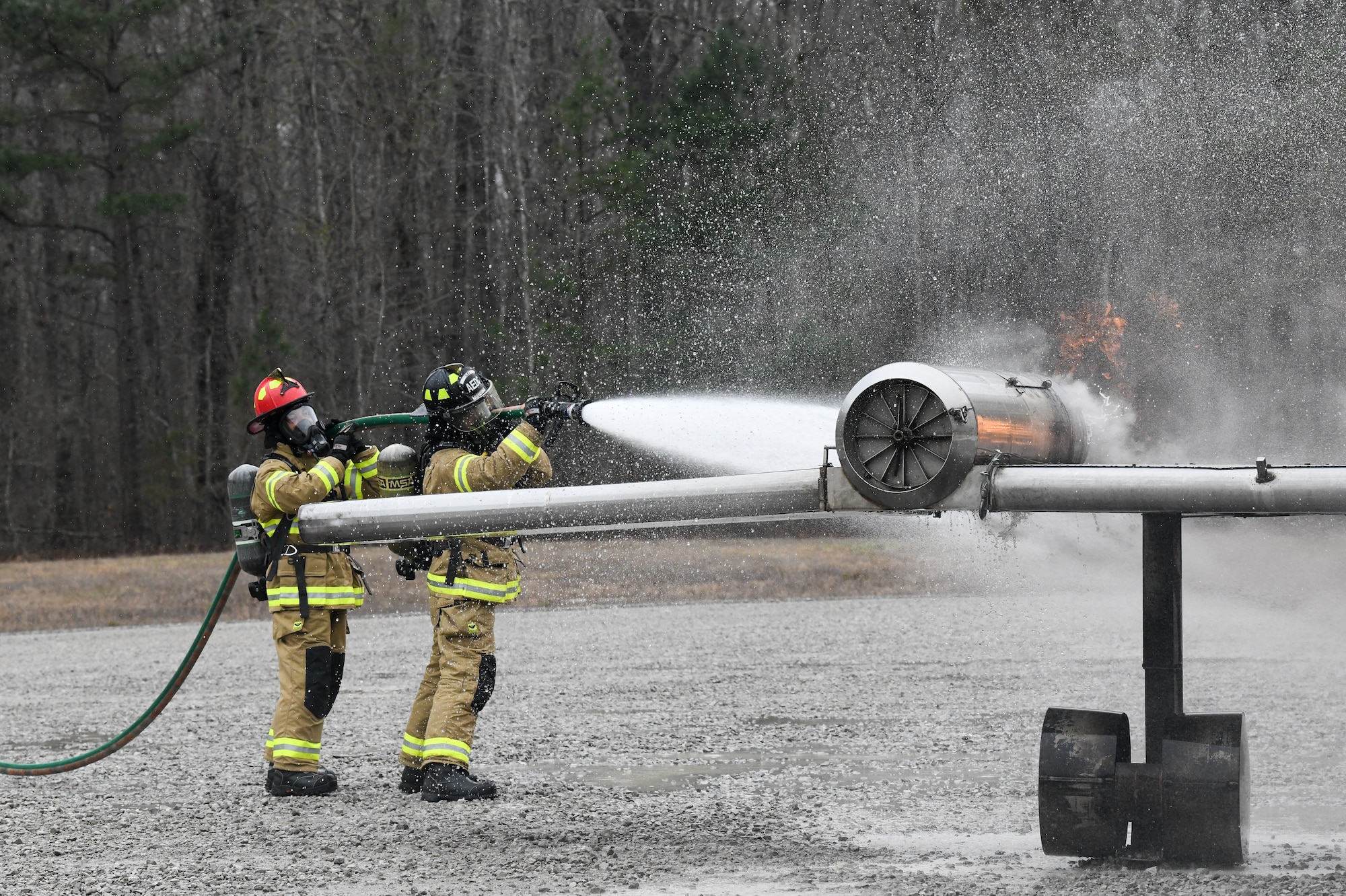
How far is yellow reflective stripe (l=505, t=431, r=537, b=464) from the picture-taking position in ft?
20.4

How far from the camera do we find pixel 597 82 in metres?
24.4

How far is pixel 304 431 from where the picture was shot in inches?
262

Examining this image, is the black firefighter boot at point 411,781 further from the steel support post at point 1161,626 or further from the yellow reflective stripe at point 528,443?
the steel support post at point 1161,626

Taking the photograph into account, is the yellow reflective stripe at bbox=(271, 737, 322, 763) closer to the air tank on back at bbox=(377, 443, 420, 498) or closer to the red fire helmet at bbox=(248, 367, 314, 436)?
the air tank on back at bbox=(377, 443, 420, 498)

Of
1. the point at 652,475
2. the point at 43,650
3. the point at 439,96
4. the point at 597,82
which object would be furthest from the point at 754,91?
the point at 43,650

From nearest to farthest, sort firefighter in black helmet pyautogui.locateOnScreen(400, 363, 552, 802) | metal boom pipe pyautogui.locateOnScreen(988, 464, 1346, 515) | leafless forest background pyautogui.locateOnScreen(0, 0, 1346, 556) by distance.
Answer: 1. metal boom pipe pyautogui.locateOnScreen(988, 464, 1346, 515)
2. firefighter in black helmet pyautogui.locateOnScreen(400, 363, 552, 802)
3. leafless forest background pyautogui.locateOnScreen(0, 0, 1346, 556)

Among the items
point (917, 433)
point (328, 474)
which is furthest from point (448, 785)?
point (917, 433)

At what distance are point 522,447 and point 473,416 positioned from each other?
441mm

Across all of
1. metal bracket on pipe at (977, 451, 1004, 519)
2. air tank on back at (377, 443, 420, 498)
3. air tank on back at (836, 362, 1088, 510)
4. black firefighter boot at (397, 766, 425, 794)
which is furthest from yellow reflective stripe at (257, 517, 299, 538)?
metal bracket on pipe at (977, 451, 1004, 519)

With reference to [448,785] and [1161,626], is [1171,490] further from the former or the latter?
[448,785]

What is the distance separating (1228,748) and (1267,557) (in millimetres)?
11249

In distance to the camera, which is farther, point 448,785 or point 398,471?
point 398,471

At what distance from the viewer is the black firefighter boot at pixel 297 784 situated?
6.68 meters

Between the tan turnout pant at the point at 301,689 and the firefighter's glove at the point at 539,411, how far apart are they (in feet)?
4.41
